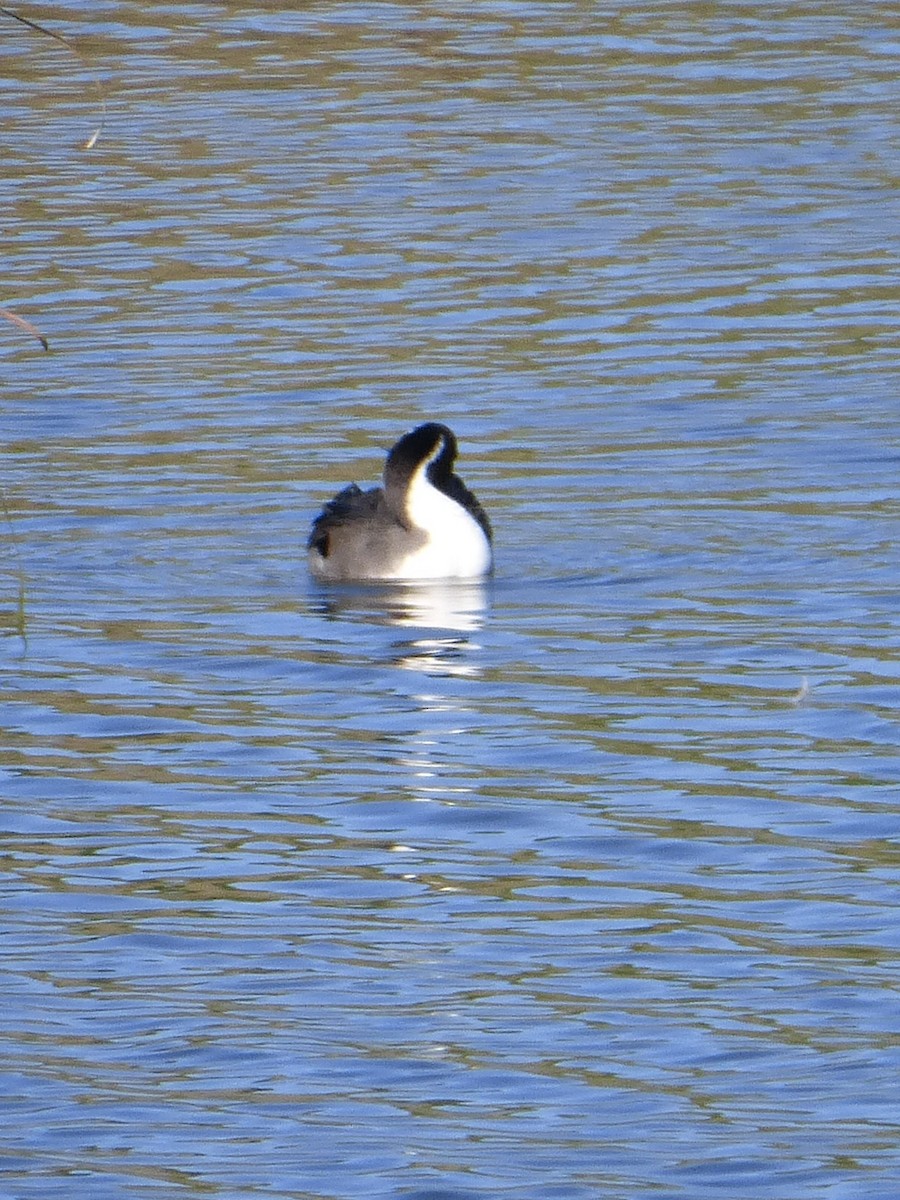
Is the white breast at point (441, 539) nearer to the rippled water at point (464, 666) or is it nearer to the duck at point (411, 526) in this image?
the duck at point (411, 526)

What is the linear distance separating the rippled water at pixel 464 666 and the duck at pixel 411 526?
0.62 ft

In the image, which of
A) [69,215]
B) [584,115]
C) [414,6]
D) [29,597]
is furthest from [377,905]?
[414,6]

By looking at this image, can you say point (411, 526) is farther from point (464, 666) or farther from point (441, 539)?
point (464, 666)

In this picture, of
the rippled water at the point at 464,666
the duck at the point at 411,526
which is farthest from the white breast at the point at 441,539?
the rippled water at the point at 464,666

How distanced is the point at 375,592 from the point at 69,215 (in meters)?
10.1

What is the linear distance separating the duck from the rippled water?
19 cm

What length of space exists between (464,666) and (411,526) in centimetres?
214

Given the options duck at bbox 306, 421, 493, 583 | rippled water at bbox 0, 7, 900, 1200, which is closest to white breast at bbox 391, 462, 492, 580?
duck at bbox 306, 421, 493, 583

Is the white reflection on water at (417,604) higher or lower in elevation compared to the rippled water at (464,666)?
lower

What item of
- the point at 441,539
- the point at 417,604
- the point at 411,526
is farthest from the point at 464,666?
the point at 411,526

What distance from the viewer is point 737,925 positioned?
818 centimetres

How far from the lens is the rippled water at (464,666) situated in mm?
7062

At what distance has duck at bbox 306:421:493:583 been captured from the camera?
13.4 meters

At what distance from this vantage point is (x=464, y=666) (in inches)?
461
